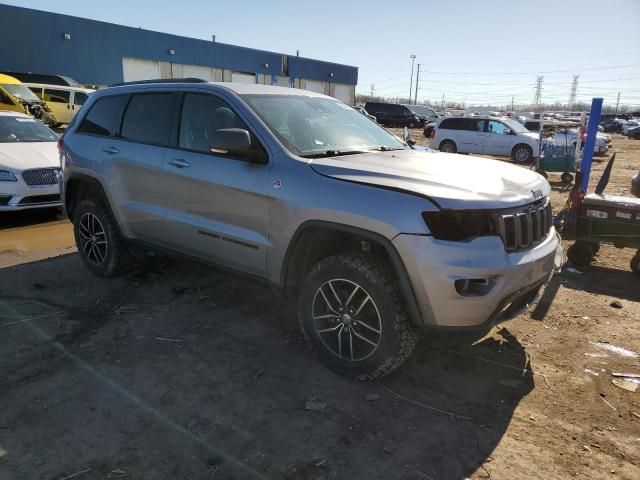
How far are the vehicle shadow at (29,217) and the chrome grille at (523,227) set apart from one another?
6908mm

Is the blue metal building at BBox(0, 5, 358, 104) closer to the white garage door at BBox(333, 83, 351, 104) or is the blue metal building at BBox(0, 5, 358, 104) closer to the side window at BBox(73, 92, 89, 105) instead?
the white garage door at BBox(333, 83, 351, 104)

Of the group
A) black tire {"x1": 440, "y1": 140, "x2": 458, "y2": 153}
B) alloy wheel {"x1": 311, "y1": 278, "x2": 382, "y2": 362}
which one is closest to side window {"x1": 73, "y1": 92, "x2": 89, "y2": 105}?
black tire {"x1": 440, "y1": 140, "x2": 458, "y2": 153}

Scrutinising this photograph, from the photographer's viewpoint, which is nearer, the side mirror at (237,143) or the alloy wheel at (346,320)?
the alloy wheel at (346,320)

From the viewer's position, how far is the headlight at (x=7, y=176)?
702 cm

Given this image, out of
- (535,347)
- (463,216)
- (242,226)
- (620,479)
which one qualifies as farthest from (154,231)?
(620,479)

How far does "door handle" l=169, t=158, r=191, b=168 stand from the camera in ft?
13.1

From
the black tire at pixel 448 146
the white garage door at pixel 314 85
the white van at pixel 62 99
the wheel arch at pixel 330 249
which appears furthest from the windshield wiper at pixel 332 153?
the white garage door at pixel 314 85

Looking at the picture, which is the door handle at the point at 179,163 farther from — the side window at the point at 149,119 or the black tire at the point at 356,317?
the black tire at the point at 356,317

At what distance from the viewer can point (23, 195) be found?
711 cm

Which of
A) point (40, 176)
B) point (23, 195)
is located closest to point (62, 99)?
point (40, 176)

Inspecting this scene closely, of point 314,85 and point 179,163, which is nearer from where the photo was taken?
point 179,163

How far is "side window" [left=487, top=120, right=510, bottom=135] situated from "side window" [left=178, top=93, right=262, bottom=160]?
54.6 ft

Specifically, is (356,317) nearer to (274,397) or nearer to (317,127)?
Answer: (274,397)

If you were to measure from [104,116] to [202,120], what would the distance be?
151 centimetres
